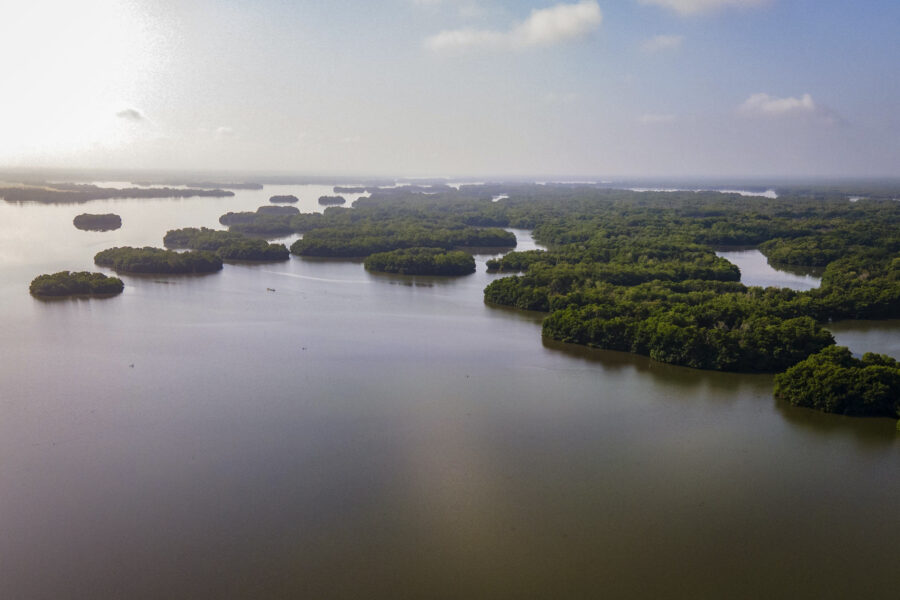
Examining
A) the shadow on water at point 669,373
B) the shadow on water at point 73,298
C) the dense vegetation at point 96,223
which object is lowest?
the shadow on water at point 669,373

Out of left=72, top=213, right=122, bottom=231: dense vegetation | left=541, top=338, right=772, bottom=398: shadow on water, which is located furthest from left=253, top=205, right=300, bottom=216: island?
left=541, top=338, right=772, bottom=398: shadow on water

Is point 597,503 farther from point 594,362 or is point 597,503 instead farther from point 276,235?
point 276,235

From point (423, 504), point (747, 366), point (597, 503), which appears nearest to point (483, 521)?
point (423, 504)

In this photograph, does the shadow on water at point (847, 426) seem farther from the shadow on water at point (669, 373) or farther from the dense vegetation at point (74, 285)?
the dense vegetation at point (74, 285)

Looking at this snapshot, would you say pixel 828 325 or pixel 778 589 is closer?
pixel 778 589

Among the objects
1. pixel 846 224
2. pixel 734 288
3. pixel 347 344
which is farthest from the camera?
pixel 846 224

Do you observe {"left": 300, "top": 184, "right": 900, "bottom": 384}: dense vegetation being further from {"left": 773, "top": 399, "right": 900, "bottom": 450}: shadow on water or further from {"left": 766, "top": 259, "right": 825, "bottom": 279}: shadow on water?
{"left": 773, "top": 399, "right": 900, "bottom": 450}: shadow on water

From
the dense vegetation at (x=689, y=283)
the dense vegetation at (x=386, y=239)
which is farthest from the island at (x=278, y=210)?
the dense vegetation at (x=386, y=239)
